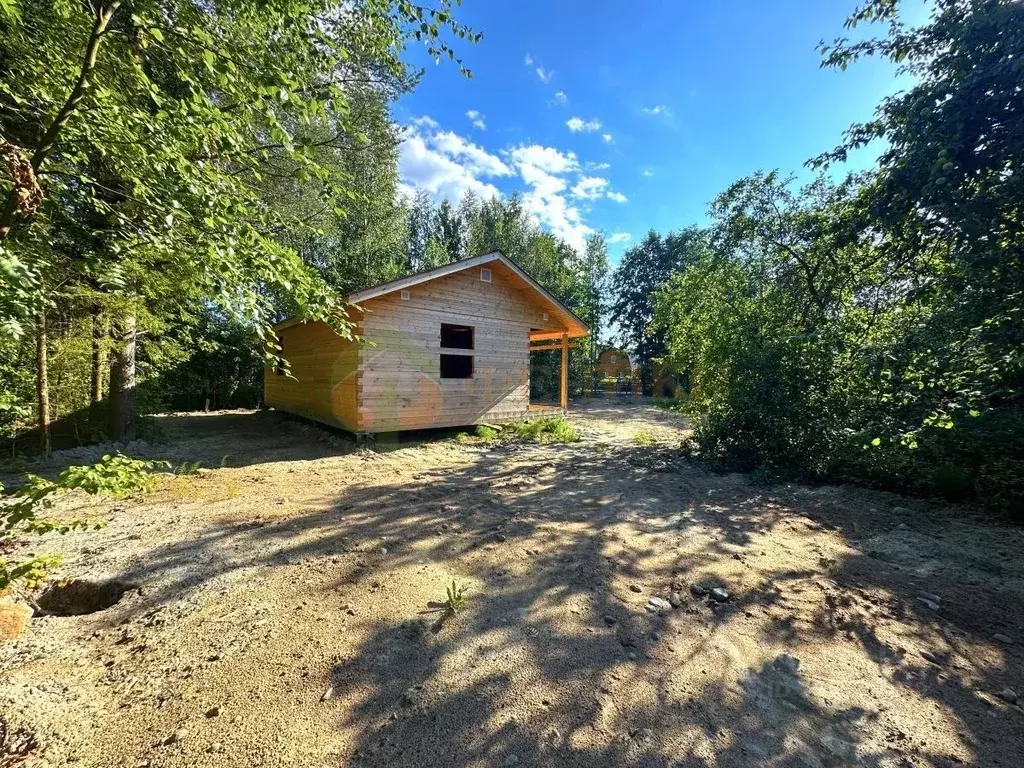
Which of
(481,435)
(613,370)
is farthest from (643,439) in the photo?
(613,370)

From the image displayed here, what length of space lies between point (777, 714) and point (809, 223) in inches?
317

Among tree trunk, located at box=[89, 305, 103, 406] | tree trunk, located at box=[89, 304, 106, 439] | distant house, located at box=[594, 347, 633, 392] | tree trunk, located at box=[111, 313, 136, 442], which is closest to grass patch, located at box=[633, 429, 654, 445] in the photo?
tree trunk, located at box=[89, 305, 103, 406]

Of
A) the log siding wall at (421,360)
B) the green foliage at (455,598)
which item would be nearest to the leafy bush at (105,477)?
the green foliage at (455,598)

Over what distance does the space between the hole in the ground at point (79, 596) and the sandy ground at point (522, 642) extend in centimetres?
14

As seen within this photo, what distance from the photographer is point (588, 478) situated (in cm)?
622

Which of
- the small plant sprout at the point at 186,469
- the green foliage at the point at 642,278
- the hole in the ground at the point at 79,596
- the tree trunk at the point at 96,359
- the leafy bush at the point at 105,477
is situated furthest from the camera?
the green foliage at the point at 642,278

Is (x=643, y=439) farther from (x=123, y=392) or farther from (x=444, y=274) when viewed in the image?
(x=123, y=392)

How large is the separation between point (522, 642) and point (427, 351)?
23.6ft

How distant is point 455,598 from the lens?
8.68 feet

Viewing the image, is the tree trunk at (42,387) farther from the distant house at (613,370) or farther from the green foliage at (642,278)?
the green foliage at (642,278)

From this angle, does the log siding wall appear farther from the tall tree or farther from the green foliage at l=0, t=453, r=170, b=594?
the green foliage at l=0, t=453, r=170, b=594

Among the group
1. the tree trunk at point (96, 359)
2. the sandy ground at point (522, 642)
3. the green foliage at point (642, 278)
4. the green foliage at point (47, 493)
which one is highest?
the green foliage at point (642, 278)

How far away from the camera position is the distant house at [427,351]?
8133mm

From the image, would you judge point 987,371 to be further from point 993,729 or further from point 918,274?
point 993,729
